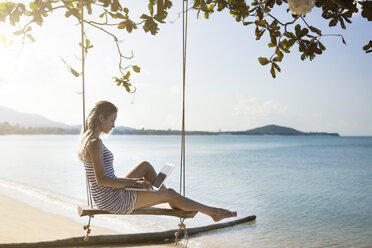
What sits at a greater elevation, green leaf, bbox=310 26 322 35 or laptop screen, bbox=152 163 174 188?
green leaf, bbox=310 26 322 35

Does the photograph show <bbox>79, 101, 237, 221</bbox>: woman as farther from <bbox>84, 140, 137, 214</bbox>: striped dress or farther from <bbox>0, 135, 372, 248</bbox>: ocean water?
<bbox>0, 135, 372, 248</bbox>: ocean water

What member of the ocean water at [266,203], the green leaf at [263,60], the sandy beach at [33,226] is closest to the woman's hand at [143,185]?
the green leaf at [263,60]

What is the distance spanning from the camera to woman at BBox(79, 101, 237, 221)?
3.13m

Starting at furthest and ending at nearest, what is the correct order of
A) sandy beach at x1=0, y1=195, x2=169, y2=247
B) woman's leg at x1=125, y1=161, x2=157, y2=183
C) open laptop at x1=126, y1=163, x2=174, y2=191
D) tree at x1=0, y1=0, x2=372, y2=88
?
sandy beach at x1=0, y1=195, x2=169, y2=247, woman's leg at x1=125, y1=161, x2=157, y2=183, open laptop at x1=126, y1=163, x2=174, y2=191, tree at x1=0, y1=0, x2=372, y2=88

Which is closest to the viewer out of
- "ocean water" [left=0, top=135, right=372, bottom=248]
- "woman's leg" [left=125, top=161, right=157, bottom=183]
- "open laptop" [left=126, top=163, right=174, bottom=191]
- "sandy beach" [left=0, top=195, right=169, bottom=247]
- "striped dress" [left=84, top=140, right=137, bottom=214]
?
"striped dress" [left=84, top=140, right=137, bottom=214]

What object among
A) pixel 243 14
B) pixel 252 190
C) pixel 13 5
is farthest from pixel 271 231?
pixel 252 190

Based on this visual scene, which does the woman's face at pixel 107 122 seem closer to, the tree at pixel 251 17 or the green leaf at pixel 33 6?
the tree at pixel 251 17

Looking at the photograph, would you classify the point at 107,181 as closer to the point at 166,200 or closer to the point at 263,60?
the point at 166,200

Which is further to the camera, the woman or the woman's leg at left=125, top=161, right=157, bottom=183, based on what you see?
the woman's leg at left=125, top=161, right=157, bottom=183

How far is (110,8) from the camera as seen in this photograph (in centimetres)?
284

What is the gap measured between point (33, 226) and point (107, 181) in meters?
4.96

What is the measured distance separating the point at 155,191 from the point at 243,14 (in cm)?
141

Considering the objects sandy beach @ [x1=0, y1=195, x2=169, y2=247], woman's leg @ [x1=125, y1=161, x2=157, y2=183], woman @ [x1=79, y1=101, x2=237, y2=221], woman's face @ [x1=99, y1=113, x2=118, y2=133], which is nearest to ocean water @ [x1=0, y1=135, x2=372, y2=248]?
sandy beach @ [x1=0, y1=195, x2=169, y2=247]

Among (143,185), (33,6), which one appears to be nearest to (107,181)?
(143,185)
